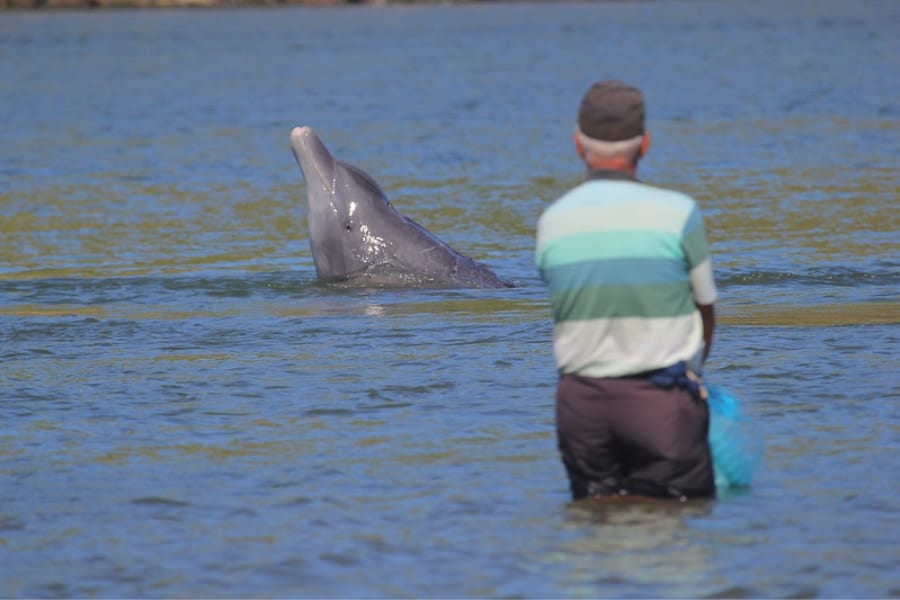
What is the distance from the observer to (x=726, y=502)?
7.17m

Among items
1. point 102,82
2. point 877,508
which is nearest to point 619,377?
point 877,508

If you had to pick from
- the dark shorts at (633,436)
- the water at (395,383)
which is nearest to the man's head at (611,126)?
the dark shorts at (633,436)

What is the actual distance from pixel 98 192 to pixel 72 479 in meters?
15.4

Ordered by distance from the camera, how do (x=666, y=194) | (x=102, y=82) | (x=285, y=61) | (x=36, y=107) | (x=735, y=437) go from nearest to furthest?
(x=666, y=194) < (x=735, y=437) < (x=36, y=107) < (x=102, y=82) < (x=285, y=61)

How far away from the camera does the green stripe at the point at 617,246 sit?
6387 millimetres

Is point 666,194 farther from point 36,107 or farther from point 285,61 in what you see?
point 285,61

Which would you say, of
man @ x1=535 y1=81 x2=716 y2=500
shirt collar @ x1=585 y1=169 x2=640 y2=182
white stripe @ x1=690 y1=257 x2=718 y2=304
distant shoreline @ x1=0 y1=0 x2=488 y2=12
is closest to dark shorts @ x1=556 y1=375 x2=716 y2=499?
man @ x1=535 y1=81 x2=716 y2=500

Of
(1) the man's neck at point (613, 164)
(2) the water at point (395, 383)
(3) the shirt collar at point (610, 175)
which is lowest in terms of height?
(2) the water at point (395, 383)

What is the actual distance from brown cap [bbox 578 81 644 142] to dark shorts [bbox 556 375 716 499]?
923 millimetres

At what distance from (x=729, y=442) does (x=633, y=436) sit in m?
0.62

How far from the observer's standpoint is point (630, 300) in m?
6.45

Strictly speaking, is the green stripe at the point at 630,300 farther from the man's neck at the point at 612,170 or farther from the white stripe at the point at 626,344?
the man's neck at the point at 612,170

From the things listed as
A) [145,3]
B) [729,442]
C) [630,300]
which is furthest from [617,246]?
[145,3]

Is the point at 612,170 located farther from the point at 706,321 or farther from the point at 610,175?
the point at 706,321
